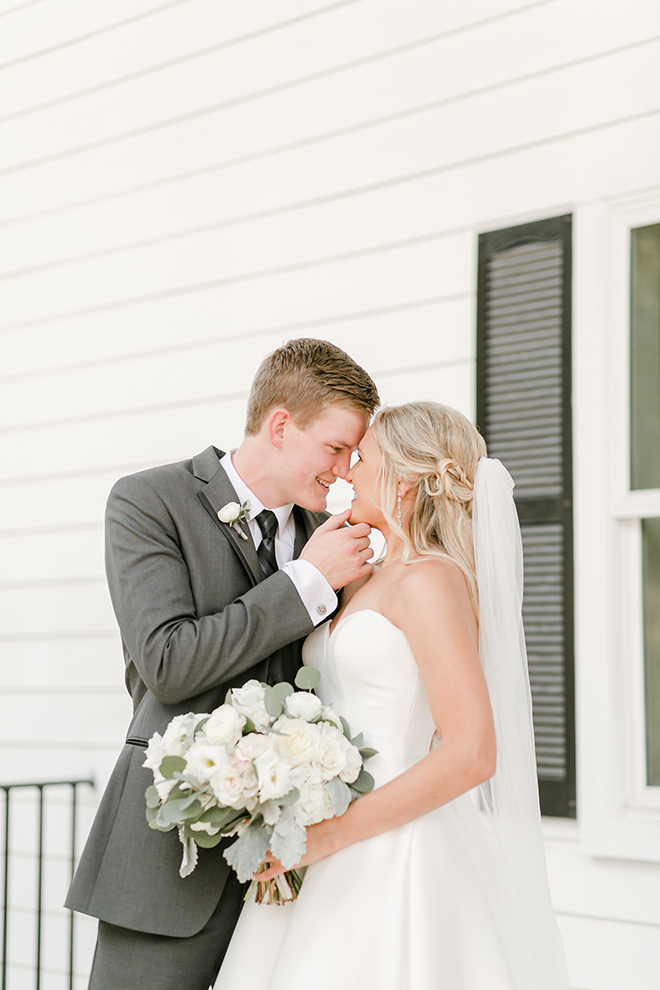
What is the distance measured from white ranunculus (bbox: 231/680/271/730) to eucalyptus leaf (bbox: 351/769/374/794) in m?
0.21

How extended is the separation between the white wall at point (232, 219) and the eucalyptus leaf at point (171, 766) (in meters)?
1.36

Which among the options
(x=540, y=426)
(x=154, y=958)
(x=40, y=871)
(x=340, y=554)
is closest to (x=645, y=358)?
(x=540, y=426)

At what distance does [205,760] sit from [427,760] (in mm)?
398

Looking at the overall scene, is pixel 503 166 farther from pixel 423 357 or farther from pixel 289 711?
pixel 289 711

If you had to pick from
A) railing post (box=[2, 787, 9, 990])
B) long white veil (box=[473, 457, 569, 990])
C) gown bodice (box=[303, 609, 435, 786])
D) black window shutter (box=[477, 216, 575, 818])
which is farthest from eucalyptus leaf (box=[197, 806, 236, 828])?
railing post (box=[2, 787, 9, 990])

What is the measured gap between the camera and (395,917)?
1772 millimetres

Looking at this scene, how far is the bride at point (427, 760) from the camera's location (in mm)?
1758

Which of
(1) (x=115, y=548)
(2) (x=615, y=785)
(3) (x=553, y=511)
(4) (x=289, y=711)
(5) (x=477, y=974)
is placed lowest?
(5) (x=477, y=974)

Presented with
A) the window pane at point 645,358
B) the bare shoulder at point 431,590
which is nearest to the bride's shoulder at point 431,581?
the bare shoulder at point 431,590

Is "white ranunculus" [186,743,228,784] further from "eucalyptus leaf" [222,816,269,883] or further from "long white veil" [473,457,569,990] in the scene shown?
"long white veil" [473,457,569,990]

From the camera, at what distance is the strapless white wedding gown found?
1754 mm

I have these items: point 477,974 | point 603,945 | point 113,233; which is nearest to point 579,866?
point 603,945

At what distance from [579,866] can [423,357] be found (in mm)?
1543

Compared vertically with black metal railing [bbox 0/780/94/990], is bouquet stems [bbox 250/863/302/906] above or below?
above
